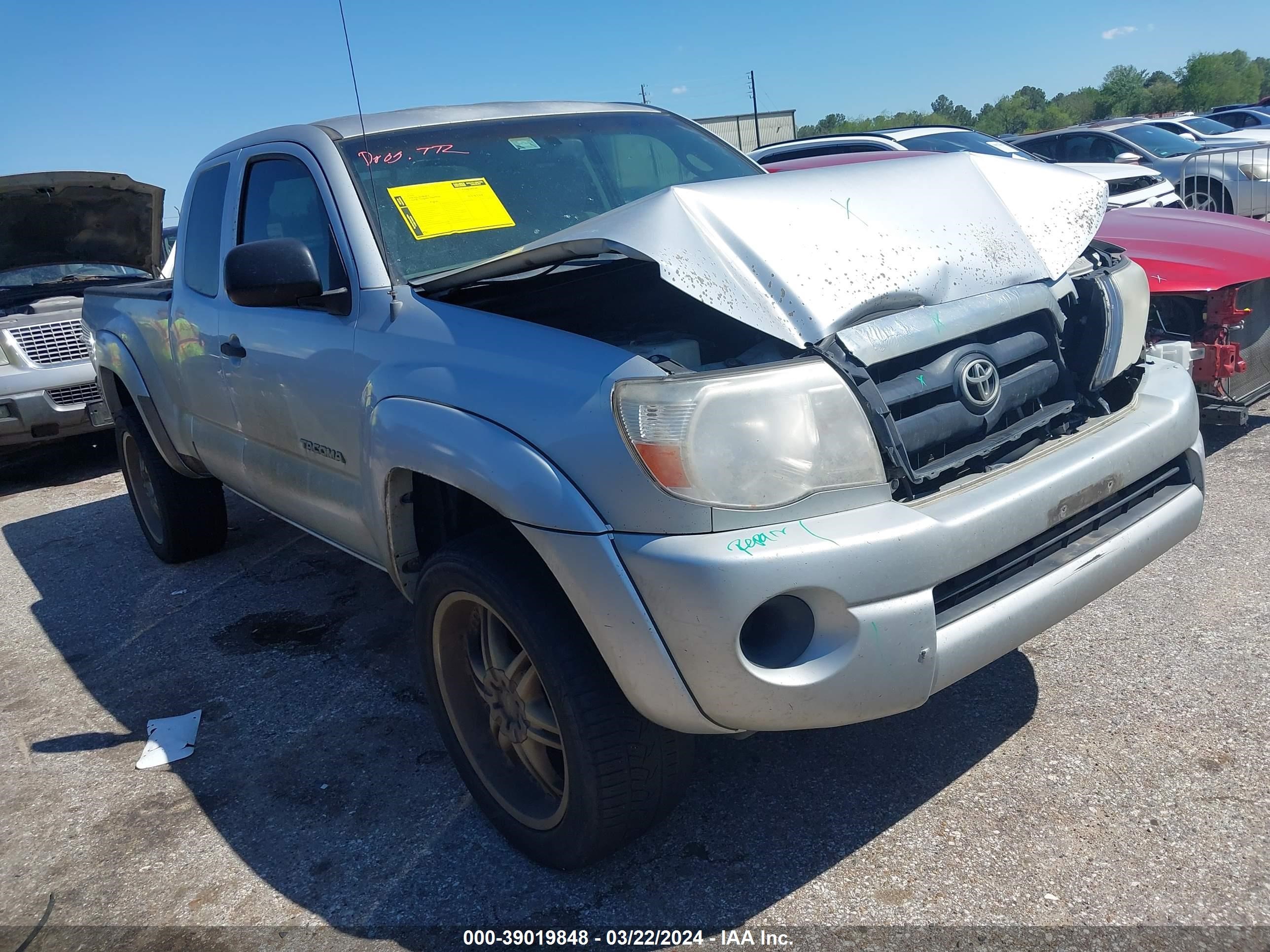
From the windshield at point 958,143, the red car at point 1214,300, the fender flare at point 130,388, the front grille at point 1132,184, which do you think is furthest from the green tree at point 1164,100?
the fender flare at point 130,388

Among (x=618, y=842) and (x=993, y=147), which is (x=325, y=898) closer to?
(x=618, y=842)

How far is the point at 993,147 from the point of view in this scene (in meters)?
9.00

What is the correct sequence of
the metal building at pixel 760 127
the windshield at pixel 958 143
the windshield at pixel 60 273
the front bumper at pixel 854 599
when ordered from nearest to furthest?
the front bumper at pixel 854 599, the windshield at pixel 60 273, the windshield at pixel 958 143, the metal building at pixel 760 127

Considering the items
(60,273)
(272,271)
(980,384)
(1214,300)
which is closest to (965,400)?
(980,384)

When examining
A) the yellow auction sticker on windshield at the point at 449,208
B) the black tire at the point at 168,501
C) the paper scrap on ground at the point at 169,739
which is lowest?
the paper scrap on ground at the point at 169,739

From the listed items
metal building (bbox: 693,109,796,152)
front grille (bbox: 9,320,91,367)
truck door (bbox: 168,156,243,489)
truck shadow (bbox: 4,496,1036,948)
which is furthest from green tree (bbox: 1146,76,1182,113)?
truck shadow (bbox: 4,496,1036,948)

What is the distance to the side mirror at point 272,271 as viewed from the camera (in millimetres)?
2740

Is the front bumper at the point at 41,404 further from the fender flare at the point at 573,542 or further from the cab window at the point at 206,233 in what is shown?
the fender flare at the point at 573,542

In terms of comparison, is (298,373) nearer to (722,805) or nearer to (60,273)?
(722,805)

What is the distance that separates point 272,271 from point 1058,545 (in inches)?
85.1

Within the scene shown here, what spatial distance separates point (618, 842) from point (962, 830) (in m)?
0.83

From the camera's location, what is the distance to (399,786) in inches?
113

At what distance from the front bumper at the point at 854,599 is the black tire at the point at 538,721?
150 millimetres

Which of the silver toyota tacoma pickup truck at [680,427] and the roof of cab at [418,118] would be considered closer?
the silver toyota tacoma pickup truck at [680,427]
